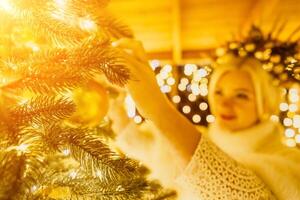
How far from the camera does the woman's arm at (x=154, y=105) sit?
611 millimetres

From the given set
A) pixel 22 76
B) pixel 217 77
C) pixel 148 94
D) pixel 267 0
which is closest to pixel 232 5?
pixel 267 0

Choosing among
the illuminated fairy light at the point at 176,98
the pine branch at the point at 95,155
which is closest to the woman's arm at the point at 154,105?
the pine branch at the point at 95,155

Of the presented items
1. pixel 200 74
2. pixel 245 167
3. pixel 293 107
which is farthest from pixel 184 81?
pixel 245 167

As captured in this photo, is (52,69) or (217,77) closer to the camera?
(52,69)

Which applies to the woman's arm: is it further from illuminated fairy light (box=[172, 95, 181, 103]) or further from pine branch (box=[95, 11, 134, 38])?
illuminated fairy light (box=[172, 95, 181, 103])

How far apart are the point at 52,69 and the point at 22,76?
4 centimetres

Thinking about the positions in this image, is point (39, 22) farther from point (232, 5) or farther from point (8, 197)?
point (232, 5)

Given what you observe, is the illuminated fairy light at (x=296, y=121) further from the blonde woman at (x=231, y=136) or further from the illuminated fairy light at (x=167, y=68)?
the illuminated fairy light at (x=167, y=68)

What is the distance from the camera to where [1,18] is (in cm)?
59

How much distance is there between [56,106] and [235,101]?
68 cm

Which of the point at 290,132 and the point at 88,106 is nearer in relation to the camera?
the point at 88,106

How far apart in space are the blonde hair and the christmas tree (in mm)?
617

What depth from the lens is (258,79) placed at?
3.60ft

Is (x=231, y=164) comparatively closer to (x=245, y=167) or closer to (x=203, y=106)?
(x=245, y=167)
